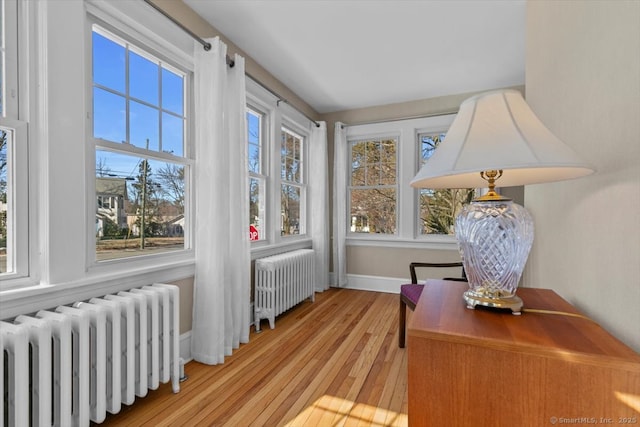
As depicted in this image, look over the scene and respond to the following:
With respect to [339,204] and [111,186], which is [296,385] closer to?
[111,186]

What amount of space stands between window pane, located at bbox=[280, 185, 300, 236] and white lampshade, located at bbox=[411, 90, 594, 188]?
2.83m

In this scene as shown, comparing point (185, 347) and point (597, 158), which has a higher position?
point (597, 158)

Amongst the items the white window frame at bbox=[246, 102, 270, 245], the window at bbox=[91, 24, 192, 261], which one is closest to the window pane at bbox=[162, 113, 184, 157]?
the window at bbox=[91, 24, 192, 261]

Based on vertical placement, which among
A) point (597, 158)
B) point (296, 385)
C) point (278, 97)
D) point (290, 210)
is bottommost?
point (296, 385)

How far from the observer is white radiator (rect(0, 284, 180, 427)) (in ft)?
3.80

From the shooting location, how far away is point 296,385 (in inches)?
74.0

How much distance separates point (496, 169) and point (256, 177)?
260 cm

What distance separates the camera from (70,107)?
1472 millimetres

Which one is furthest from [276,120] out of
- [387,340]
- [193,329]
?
[387,340]

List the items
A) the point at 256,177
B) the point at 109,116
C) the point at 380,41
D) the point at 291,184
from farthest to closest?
the point at 291,184, the point at 256,177, the point at 380,41, the point at 109,116

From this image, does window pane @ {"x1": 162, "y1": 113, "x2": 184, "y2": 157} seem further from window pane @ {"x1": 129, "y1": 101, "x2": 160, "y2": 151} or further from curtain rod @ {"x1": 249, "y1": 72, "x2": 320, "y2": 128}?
curtain rod @ {"x1": 249, "y1": 72, "x2": 320, "y2": 128}

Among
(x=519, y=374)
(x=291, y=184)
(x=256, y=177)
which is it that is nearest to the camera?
(x=519, y=374)

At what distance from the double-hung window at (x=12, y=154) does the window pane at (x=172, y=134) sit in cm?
79

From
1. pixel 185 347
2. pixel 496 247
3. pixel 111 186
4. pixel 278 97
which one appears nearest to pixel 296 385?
pixel 185 347
